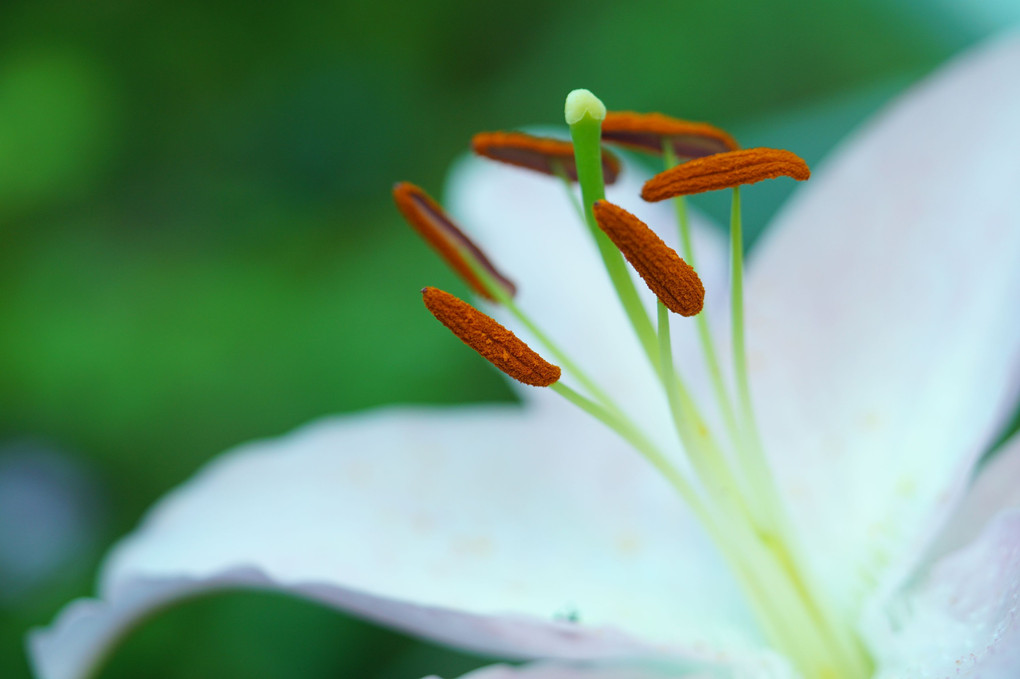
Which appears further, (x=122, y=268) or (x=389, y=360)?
(x=122, y=268)

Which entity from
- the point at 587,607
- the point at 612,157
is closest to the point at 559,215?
the point at 612,157

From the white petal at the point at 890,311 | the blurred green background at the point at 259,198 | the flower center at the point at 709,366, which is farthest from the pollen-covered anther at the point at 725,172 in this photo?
the blurred green background at the point at 259,198

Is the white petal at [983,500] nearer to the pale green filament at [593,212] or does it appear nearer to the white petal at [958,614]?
the white petal at [958,614]

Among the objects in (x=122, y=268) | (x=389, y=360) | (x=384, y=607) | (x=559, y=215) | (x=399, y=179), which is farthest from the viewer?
(x=399, y=179)

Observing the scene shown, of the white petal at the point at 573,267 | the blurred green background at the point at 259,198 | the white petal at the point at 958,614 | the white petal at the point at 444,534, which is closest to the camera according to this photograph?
the white petal at the point at 958,614

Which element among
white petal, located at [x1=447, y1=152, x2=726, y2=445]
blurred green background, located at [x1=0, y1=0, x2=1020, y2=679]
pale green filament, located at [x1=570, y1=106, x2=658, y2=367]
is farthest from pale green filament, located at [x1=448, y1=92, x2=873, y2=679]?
blurred green background, located at [x1=0, y1=0, x2=1020, y2=679]

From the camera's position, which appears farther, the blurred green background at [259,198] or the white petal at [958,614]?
the blurred green background at [259,198]

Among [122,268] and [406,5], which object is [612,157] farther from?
[406,5]

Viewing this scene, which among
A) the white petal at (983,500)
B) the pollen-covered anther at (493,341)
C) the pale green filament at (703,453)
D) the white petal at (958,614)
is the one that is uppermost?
the pollen-covered anther at (493,341)

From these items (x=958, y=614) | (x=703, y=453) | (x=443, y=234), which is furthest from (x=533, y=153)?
(x=958, y=614)
